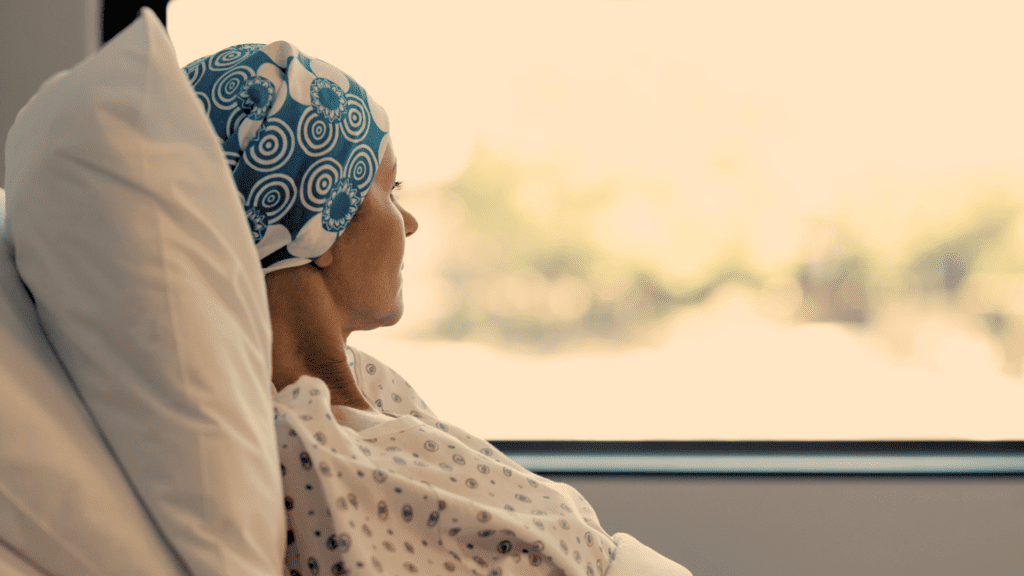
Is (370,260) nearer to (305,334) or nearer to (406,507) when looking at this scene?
(305,334)

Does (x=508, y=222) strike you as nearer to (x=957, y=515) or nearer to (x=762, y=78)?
(x=762, y=78)

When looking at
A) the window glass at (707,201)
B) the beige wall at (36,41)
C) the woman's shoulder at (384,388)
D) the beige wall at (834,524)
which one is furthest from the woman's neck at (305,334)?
the beige wall at (36,41)

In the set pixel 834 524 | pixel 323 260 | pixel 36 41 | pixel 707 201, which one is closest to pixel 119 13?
pixel 36 41

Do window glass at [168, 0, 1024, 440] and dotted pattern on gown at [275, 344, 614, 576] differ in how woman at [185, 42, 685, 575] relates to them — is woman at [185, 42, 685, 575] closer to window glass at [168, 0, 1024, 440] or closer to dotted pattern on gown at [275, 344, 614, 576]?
dotted pattern on gown at [275, 344, 614, 576]

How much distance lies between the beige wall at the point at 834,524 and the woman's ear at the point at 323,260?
995mm

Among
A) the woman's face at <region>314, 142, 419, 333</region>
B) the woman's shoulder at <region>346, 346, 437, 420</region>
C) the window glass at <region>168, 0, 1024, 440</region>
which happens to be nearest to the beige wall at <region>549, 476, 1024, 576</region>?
the window glass at <region>168, 0, 1024, 440</region>

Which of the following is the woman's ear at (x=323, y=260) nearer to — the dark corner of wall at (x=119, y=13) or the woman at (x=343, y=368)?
the woman at (x=343, y=368)

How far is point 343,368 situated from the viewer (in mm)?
766

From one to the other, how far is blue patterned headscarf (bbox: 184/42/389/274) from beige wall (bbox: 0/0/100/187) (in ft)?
3.44

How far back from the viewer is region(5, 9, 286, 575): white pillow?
1.41 ft

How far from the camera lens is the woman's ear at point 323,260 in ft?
2.45

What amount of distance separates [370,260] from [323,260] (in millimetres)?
58

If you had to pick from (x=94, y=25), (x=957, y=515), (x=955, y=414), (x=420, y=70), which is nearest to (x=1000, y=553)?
(x=957, y=515)

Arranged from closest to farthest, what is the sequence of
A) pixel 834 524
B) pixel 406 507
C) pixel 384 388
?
1. pixel 406 507
2. pixel 384 388
3. pixel 834 524
